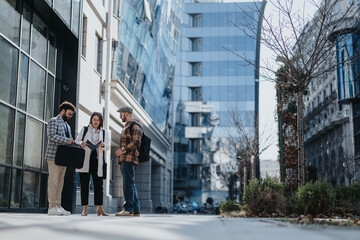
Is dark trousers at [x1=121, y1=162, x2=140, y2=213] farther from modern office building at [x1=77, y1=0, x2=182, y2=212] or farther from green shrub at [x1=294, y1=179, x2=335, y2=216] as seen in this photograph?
modern office building at [x1=77, y1=0, x2=182, y2=212]

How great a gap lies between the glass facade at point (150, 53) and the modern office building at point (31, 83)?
672cm

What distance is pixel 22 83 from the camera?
1171 centimetres

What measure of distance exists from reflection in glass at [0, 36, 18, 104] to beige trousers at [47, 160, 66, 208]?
2.32 metres

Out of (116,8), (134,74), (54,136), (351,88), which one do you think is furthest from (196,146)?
(54,136)

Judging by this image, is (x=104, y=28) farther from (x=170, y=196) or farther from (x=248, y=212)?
(x=170, y=196)

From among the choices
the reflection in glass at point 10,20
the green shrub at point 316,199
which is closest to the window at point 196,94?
the reflection in glass at point 10,20

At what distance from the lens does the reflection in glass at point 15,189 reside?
431 inches

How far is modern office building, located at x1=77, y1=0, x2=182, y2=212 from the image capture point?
17781 millimetres

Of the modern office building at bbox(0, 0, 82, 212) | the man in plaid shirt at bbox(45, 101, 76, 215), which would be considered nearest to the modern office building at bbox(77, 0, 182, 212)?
the modern office building at bbox(0, 0, 82, 212)

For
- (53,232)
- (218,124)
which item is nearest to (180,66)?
(218,124)

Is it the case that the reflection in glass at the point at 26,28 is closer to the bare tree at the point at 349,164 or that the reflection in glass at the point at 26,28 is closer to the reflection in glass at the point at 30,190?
the reflection in glass at the point at 30,190

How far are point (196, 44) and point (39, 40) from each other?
185ft

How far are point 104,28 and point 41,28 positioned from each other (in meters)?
6.91

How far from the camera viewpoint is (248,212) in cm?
1123
